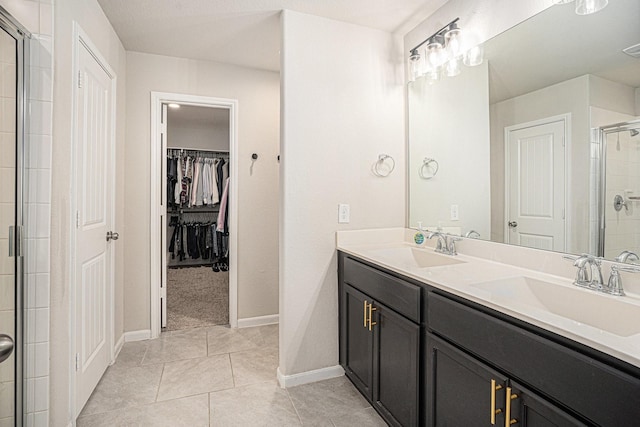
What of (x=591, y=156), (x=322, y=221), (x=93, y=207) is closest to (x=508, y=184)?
(x=591, y=156)

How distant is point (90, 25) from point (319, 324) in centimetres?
232

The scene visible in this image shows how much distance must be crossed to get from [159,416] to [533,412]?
1.83m

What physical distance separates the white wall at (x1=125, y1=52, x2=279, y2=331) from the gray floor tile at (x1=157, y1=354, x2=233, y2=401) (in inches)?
26.6

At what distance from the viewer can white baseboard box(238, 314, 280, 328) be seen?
10.5ft

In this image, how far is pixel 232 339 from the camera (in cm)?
292

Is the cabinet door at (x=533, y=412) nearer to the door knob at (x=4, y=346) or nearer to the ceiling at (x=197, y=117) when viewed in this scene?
the door knob at (x=4, y=346)

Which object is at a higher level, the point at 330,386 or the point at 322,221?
the point at 322,221

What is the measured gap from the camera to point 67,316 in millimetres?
1694

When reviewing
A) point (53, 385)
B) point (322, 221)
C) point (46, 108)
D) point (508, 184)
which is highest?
point (46, 108)

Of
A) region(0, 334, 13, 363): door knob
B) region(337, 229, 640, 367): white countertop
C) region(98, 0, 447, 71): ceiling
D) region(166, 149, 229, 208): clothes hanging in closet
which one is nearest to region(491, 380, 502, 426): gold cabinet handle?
region(337, 229, 640, 367): white countertop

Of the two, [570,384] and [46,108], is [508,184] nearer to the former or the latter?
[570,384]

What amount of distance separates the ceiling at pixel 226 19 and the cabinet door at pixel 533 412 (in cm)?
214

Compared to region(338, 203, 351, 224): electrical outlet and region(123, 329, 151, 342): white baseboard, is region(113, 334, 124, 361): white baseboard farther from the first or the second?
region(338, 203, 351, 224): electrical outlet

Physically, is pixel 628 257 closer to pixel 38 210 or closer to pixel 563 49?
pixel 563 49
